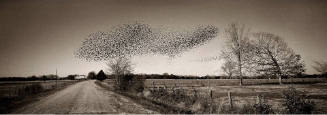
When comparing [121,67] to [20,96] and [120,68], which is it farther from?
[20,96]

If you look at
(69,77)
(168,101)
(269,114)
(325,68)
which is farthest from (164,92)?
(69,77)

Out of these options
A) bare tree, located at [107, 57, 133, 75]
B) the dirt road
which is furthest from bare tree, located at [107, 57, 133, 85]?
the dirt road

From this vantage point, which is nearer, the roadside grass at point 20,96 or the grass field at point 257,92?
the roadside grass at point 20,96

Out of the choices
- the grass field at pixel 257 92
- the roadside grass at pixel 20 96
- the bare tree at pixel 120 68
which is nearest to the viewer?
the roadside grass at pixel 20 96

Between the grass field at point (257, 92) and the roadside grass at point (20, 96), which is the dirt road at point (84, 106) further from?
the grass field at point (257, 92)

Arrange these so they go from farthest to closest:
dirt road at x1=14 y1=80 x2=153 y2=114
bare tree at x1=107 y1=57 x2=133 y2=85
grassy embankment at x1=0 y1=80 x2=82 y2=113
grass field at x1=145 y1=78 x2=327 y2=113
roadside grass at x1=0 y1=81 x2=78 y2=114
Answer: bare tree at x1=107 y1=57 x2=133 y2=85 < grassy embankment at x1=0 y1=80 x2=82 y2=113 < grass field at x1=145 y1=78 x2=327 y2=113 < roadside grass at x1=0 y1=81 x2=78 y2=114 < dirt road at x1=14 y1=80 x2=153 y2=114

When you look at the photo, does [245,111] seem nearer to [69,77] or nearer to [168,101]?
[168,101]

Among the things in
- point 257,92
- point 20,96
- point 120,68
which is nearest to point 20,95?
point 20,96

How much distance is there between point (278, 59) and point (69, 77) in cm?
12139

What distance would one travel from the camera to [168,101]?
13352 millimetres

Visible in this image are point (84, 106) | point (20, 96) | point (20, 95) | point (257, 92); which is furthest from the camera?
point (257, 92)

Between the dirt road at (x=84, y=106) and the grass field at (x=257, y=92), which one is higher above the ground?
the dirt road at (x=84, y=106)

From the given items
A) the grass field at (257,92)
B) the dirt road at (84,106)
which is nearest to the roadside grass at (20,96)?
the dirt road at (84,106)

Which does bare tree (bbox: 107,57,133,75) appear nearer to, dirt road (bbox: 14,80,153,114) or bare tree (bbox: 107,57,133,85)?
bare tree (bbox: 107,57,133,85)
